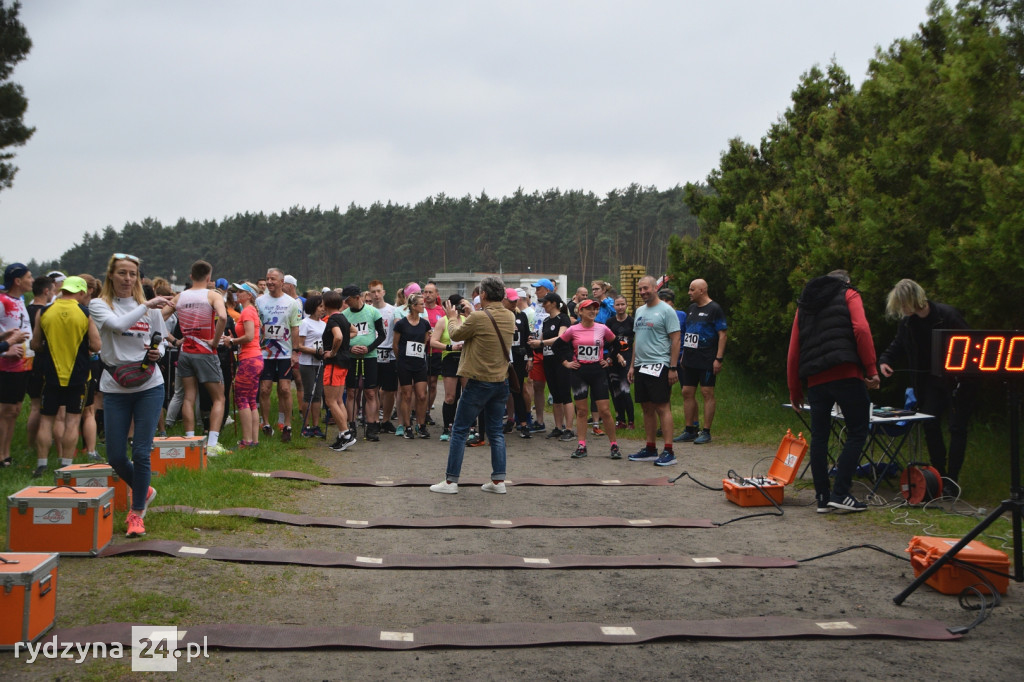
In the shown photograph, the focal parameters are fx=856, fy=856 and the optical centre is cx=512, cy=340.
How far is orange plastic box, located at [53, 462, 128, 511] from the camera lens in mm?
6918

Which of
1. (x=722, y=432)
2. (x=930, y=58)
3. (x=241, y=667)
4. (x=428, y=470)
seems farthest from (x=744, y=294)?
(x=241, y=667)

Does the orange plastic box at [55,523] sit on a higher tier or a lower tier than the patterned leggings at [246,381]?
lower

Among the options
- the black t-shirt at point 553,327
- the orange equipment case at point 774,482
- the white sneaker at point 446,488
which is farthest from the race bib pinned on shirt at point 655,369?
the white sneaker at point 446,488

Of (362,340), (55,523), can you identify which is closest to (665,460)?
(362,340)

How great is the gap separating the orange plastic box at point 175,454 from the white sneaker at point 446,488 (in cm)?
261

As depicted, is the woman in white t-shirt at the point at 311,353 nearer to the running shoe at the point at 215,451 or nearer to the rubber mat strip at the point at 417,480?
the running shoe at the point at 215,451

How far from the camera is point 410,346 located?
13102mm

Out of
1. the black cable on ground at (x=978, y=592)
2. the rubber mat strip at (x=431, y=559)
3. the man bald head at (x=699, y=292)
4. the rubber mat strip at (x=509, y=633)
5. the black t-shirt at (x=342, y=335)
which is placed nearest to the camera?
the rubber mat strip at (x=509, y=633)

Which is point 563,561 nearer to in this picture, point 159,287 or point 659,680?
point 659,680

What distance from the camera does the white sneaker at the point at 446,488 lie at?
30.0 feet

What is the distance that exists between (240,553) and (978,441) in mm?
8638

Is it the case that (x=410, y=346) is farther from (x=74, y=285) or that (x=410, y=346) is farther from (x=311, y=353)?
(x=74, y=285)

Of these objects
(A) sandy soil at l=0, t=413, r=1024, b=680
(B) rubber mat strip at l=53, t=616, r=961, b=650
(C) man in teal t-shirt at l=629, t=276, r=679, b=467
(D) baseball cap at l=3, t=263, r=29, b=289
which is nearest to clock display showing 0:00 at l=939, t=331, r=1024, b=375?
(A) sandy soil at l=0, t=413, r=1024, b=680

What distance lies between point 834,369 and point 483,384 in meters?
3.52
